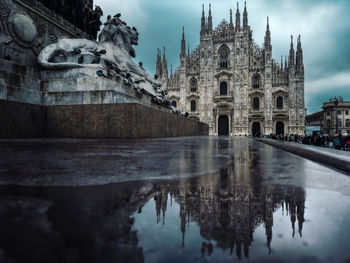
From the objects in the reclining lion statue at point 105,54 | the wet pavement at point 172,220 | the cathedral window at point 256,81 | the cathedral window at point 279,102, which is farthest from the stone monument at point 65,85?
the cathedral window at point 279,102

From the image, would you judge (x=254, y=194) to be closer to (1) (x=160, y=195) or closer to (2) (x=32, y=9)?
(1) (x=160, y=195)

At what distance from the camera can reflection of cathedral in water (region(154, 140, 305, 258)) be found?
0.40 m

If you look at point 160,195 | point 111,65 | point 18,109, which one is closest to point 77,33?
point 111,65

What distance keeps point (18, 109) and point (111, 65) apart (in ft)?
7.25

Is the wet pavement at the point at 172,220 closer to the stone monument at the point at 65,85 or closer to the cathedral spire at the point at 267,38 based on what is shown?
the stone monument at the point at 65,85

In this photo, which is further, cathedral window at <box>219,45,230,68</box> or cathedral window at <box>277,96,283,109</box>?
cathedral window at <box>219,45,230,68</box>

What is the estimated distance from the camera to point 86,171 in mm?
982

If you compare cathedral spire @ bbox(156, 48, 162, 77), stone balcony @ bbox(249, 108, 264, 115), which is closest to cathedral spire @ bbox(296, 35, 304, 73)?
stone balcony @ bbox(249, 108, 264, 115)

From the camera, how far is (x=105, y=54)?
16.6 feet

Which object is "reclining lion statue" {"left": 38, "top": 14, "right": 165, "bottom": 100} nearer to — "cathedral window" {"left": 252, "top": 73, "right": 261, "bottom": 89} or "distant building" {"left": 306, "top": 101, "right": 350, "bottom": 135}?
"cathedral window" {"left": 252, "top": 73, "right": 261, "bottom": 89}

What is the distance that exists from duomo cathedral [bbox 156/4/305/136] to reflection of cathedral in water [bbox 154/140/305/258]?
81.0 feet

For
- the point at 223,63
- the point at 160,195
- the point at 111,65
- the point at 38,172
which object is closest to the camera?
the point at 160,195

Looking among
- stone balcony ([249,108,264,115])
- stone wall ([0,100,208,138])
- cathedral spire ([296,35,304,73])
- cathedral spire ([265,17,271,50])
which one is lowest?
stone wall ([0,100,208,138])

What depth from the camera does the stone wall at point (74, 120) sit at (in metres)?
3.30
